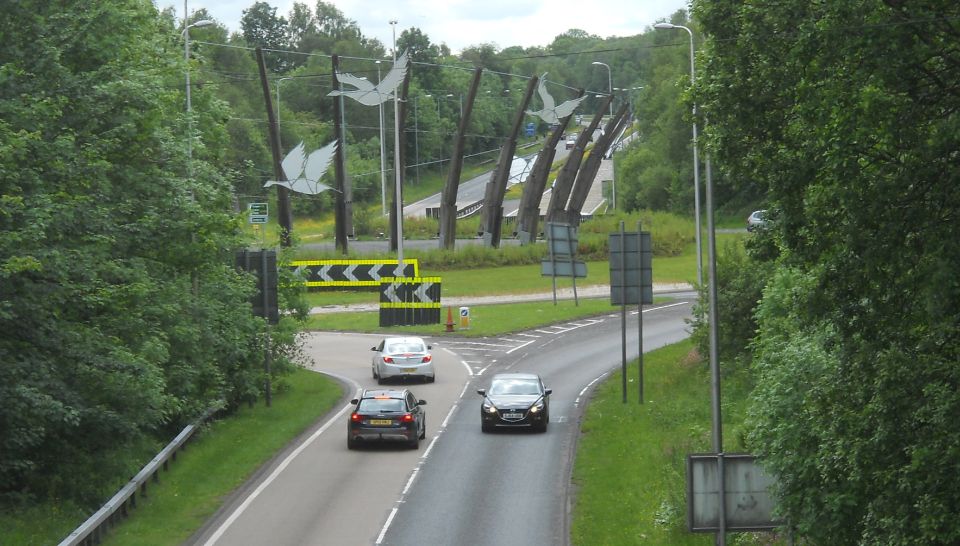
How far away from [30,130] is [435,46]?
15044cm

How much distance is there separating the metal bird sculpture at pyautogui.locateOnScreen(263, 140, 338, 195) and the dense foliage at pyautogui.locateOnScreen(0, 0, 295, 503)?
32.3 m

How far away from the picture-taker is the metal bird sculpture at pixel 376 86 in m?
56.0

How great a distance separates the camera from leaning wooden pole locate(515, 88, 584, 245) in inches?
2776

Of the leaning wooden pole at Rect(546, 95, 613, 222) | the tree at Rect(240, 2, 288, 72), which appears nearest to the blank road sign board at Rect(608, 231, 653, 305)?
the leaning wooden pole at Rect(546, 95, 613, 222)

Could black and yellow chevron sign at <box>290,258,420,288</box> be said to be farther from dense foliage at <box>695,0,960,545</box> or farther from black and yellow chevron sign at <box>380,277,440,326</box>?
dense foliage at <box>695,0,960,545</box>

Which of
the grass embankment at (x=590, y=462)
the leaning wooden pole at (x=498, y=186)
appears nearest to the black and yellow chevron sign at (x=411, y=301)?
the grass embankment at (x=590, y=462)

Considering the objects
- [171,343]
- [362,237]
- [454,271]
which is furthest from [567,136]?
[171,343]

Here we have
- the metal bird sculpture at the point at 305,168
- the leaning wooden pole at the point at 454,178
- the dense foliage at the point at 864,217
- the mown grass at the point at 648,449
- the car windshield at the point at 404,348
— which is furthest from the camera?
the leaning wooden pole at the point at 454,178

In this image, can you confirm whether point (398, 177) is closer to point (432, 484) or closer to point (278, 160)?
point (278, 160)

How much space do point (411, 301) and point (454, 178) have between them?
17.0 m

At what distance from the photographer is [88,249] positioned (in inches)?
819

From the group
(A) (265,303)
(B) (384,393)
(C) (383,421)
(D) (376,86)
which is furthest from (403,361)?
(D) (376,86)

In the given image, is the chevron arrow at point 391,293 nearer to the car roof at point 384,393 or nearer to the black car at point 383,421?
the car roof at point 384,393

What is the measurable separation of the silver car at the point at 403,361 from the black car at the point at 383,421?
28.0 ft
